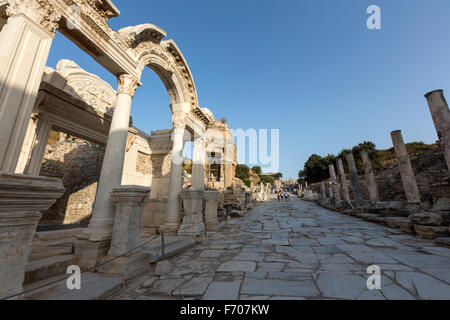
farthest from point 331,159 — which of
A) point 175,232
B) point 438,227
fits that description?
point 175,232

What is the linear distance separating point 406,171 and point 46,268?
1273cm

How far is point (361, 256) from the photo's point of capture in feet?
11.6

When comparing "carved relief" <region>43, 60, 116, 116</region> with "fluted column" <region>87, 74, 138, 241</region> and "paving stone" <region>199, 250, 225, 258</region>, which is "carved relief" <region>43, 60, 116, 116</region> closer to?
"fluted column" <region>87, 74, 138, 241</region>

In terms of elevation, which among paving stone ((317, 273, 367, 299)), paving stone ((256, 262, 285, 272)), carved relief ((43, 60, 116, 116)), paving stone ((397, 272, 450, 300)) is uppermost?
carved relief ((43, 60, 116, 116))

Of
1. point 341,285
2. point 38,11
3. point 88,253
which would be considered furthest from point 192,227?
point 38,11

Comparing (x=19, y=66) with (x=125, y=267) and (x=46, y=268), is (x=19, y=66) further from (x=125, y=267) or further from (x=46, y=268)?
(x=125, y=267)

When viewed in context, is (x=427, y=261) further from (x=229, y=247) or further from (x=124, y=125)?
(x=124, y=125)

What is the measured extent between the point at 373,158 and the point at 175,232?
142 ft

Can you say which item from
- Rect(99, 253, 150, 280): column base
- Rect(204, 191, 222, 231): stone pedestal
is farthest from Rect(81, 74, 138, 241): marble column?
Rect(204, 191, 222, 231): stone pedestal

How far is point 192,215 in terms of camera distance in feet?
19.2

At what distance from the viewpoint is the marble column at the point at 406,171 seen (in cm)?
810

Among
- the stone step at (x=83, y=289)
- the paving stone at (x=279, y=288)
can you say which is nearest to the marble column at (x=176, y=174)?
the stone step at (x=83, y=289)

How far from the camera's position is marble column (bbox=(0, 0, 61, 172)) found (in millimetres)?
2385

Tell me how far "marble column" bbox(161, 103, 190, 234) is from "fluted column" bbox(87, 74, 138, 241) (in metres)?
2.37
